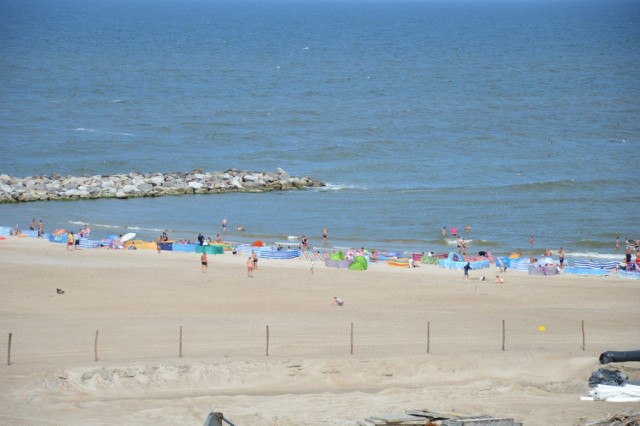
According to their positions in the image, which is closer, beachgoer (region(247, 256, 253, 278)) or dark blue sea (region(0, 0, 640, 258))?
beachgoer (region(247, 256, 253, 278))

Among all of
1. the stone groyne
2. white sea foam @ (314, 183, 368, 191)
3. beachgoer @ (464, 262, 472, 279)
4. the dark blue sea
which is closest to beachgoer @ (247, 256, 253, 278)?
beachgoer @ (464, 262, 472, 279)

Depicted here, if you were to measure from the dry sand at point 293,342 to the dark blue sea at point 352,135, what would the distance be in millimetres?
9562

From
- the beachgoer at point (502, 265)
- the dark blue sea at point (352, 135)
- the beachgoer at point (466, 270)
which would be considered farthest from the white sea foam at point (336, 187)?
the beachgoer at point (466, 270)

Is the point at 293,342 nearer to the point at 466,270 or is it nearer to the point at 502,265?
the point at 466,270

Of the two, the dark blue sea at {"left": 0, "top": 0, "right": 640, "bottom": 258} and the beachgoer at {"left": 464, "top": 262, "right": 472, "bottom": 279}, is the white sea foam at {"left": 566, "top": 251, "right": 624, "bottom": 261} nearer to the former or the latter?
the dark blue sea at {"left": 0, "top": 0, "right": 640, "bottom": 258}

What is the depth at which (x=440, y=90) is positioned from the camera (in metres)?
94.5

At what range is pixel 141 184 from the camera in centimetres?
5234

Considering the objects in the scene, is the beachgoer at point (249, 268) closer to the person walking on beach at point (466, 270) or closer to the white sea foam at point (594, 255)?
the person walking on beach at point (466, 270)

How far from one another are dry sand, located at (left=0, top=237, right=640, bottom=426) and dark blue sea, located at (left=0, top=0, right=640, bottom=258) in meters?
9.56

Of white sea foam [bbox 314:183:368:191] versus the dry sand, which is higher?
white sea foam [bbox 314:183:368:191]

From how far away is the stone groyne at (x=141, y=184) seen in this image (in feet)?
167

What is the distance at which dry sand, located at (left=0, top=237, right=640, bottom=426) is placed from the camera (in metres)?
20.6

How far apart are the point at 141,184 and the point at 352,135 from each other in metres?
20.2

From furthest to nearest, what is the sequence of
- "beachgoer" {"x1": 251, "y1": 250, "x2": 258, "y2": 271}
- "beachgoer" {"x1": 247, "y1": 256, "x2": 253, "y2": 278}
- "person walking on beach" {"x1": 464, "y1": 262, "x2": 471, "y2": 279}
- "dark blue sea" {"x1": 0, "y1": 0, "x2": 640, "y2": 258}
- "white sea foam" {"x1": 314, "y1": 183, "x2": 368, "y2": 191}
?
"white sea foam" {"x1": 314, "y1": 183, "x2": 368, "y2": 191}
"dark blue sea" {"x1": 0, "y1": 0, "x2": 640, "y2": 258}
"beachgoer" {"x1": 251, "y1": 250, "x2": 258, "y2": 271}
"person walking on beach" {"x1": 464, "y1": 262, "x2": 471, "y2": 279}
"beachgoer" {"x1": 247, "y1": 256, "x2": 253, "y2": 278}
